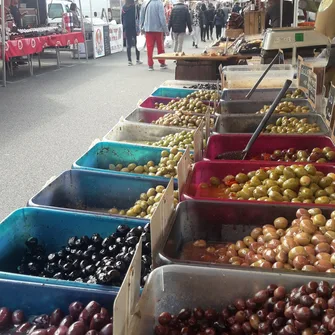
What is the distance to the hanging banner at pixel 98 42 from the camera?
1323cm

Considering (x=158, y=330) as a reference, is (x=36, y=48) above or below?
above

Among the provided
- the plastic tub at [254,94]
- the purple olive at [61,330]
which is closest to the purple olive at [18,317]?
the purple olive at [61,330]

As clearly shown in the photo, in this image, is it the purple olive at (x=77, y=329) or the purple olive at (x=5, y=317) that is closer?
the purple olive at (x=77, y=329)

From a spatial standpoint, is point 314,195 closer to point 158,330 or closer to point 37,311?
point 158,330

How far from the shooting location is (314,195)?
222cm

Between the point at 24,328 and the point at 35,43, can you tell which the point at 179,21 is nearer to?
the point at 35,43

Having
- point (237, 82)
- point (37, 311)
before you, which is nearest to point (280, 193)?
point (37, 311)

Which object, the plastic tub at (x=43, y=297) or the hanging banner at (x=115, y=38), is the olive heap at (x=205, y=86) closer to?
the plastic tub at (x=43, y=297)

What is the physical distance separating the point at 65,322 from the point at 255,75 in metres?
3.55

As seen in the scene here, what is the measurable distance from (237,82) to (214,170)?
86.8 inches

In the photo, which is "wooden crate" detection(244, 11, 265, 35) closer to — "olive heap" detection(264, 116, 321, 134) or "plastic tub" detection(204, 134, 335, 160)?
"olive heap" detection(264, 116, 321, 134)

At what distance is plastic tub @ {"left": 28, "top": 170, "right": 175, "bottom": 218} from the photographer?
263 cm

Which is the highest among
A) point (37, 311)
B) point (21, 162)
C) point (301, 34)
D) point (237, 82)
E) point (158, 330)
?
point (301, 34)

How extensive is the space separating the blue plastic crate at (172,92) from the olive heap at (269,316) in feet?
11.8
